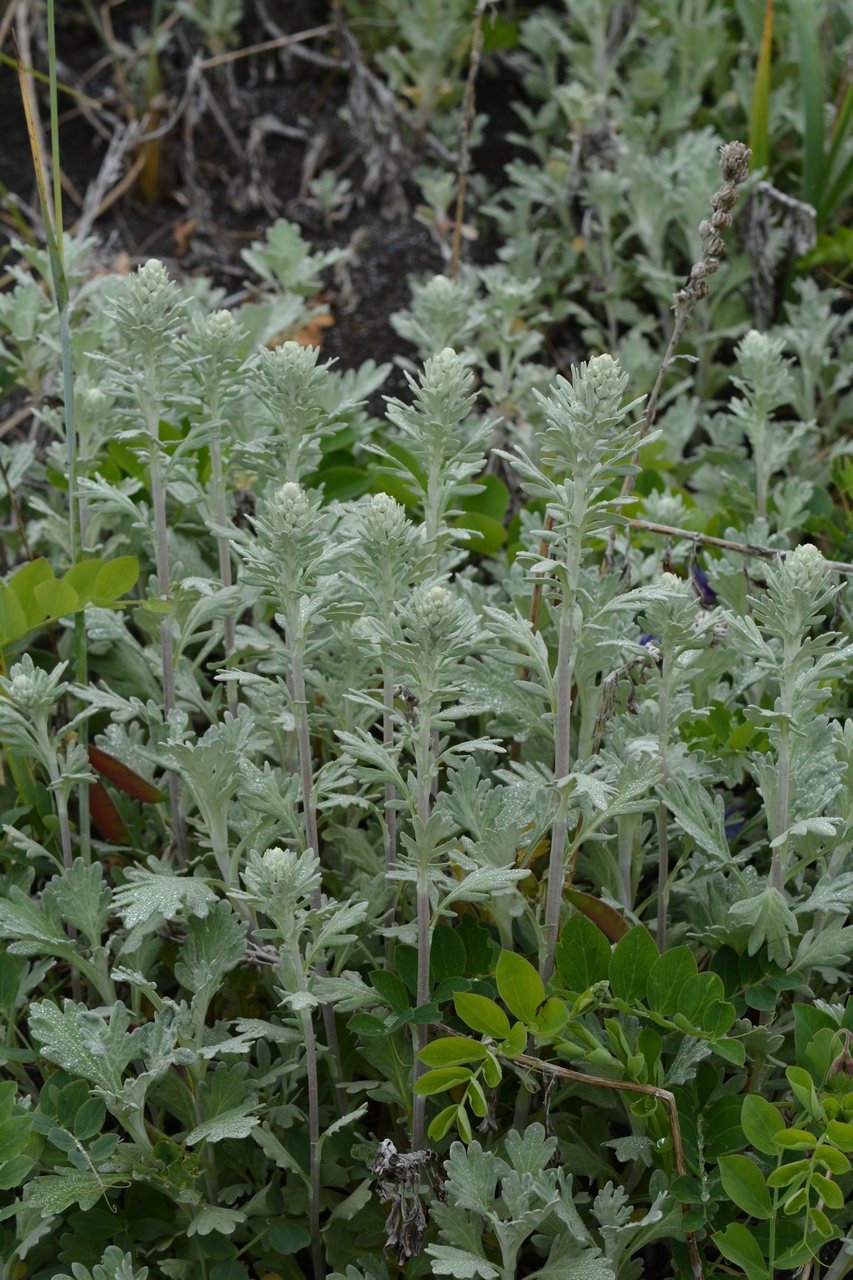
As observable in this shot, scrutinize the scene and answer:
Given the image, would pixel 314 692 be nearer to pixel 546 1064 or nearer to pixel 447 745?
pixel 447 745

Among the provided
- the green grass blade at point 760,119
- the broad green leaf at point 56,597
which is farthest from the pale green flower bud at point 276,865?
the green grass blade at point 760,119

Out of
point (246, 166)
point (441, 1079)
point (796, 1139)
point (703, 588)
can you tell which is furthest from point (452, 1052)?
point (246, 166)

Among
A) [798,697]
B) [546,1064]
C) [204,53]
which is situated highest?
[204,53]

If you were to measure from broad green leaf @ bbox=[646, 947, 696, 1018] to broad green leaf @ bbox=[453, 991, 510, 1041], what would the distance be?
0.16m

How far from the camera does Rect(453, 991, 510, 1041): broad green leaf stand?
1.27 metres

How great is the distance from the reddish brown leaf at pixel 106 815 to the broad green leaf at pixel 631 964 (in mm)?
766

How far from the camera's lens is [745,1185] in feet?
4.07

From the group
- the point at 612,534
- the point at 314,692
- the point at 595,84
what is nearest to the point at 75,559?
the point at 314,692

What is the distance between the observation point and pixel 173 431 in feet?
6.75

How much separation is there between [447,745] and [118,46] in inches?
115

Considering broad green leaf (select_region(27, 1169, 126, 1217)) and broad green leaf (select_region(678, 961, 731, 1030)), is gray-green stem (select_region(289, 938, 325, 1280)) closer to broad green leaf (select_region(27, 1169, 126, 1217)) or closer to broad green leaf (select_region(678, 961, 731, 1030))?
broad green leaf (select_region(27, 1169, 126, 1217))

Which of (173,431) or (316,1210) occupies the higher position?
(173,431)

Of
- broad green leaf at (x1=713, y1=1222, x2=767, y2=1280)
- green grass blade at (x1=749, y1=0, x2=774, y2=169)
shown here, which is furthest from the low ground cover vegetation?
green grass blade at (x1=749, y1=0, x2=774, y2=169)

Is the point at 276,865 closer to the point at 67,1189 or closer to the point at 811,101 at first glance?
the point at 67,1189
